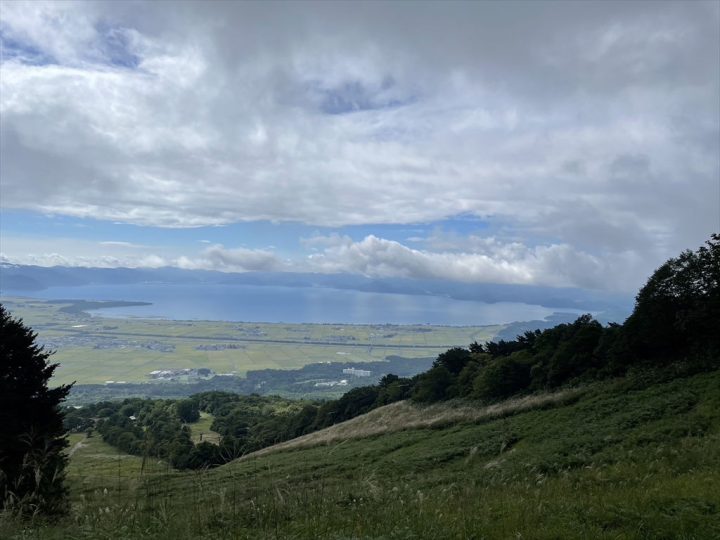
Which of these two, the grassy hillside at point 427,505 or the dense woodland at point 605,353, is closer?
the grassy hillside at point 427,505

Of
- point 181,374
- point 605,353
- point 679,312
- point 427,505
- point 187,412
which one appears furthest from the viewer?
point 181,374

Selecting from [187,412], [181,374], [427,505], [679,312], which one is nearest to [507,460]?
[427,505]

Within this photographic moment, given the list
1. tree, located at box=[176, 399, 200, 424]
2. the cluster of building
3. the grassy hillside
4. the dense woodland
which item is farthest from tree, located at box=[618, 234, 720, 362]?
the cluster of building

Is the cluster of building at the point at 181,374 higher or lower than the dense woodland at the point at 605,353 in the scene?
lower

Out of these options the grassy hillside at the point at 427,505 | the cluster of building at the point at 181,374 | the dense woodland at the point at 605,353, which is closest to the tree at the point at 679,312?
the dense woodland at the point at 605,353

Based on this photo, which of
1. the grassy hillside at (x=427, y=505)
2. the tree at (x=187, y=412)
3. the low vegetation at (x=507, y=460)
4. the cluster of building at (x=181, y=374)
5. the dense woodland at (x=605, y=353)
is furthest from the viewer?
the cluster of building at (x=181, y=374)

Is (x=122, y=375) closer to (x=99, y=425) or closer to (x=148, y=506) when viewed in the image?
(x=99, y=425)

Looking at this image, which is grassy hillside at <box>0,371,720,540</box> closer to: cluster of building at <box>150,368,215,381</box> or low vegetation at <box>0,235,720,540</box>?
low vegetation at <box>0,235,720,540</box>

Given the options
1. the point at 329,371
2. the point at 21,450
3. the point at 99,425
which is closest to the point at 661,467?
the point at 21,450

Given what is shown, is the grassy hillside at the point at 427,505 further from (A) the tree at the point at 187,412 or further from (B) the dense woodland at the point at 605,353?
(A) the tree at the point at 187,412

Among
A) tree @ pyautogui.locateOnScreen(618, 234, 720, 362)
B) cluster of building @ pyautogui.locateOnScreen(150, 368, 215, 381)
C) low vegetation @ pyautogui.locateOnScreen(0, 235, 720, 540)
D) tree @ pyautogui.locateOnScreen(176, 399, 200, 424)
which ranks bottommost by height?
cluster of building @ pyautogui.locateOnScreen(150, 368, 215, 381)

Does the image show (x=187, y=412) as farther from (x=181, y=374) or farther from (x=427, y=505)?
(x=181, y=374)

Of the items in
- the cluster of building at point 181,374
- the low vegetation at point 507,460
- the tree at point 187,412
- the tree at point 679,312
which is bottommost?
the cluster of building at point 181,374

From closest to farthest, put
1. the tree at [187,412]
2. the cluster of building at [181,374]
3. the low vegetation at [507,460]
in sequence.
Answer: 1. the low vegetation at [507,460]
2. the tree at [187,412]
3. the cluster of building at [181,374]
